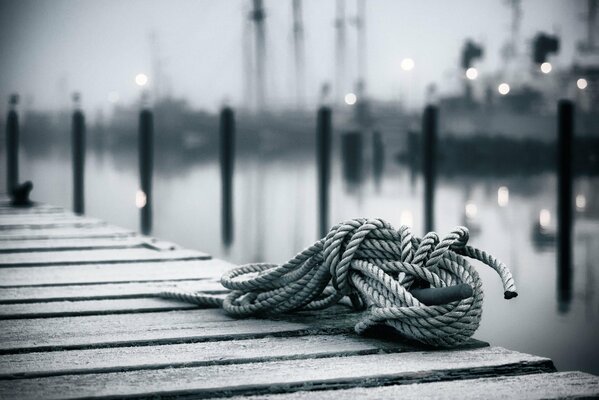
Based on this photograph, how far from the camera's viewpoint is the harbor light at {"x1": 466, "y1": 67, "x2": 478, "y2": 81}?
4972 cm

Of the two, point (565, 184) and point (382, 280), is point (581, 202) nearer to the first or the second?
point (565, 184)

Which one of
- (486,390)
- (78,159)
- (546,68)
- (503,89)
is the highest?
(546,68)

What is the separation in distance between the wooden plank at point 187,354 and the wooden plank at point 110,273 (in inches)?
48.4

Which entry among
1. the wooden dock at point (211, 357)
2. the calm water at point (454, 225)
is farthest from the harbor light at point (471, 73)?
the wooden dock at point (211, 357)

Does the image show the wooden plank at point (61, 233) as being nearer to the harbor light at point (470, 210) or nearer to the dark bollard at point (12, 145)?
the harbor light at point (470, 210)

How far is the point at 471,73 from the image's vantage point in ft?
168

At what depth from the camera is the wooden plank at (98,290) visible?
2.93 metres

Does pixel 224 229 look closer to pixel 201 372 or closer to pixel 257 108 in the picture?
pixel 201 372

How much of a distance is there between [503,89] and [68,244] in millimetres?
47379

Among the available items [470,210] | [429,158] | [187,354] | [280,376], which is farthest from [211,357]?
[470,210]

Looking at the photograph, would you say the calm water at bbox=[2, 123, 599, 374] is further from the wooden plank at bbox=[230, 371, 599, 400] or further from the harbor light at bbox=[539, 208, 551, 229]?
the wooden plank at bbox=[230, 371, 599, 400]

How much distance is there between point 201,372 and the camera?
1906mm

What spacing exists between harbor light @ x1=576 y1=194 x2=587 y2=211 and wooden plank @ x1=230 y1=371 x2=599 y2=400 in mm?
14426

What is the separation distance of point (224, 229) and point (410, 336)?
34.5 feet
